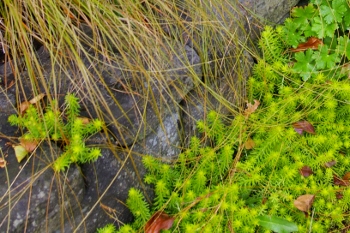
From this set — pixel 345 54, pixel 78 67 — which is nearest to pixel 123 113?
pixel 78 67

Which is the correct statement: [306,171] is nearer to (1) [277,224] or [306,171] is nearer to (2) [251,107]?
(1) [277,224]

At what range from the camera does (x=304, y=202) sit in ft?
7.32

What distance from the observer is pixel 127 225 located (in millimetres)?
2020

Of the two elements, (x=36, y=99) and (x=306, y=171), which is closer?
(x=36, y=99)

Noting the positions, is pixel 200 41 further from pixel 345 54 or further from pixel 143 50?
pixel 345 54

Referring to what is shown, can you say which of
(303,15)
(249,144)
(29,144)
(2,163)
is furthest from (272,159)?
(2,163)

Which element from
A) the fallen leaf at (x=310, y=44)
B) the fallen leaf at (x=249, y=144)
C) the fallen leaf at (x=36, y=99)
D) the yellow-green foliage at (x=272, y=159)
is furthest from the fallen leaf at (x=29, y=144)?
the fallen leaf at (x=310, y=44)

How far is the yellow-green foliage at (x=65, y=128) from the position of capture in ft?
6.44

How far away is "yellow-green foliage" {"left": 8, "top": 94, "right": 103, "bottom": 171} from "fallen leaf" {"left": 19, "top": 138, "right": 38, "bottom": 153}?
2 centimetres

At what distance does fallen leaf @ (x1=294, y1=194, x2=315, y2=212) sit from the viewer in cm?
222

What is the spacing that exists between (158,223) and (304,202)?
2.48 feet

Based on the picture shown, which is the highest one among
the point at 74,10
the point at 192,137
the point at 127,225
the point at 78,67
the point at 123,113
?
the point at 74,10

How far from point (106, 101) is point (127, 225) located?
59 centimetres

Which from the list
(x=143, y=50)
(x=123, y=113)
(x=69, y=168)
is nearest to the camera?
(x=69, y=168)
